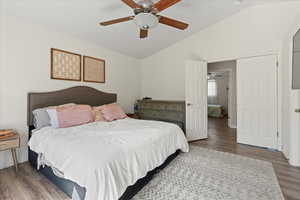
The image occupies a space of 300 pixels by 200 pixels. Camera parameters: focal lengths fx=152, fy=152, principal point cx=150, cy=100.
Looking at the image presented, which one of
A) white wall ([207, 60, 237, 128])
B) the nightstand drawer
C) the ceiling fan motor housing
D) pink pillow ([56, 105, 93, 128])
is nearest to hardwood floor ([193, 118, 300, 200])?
white wall ([207, 60, 237, 128])

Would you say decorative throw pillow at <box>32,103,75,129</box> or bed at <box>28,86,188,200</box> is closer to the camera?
bed at <box>28,86,188,200</box>

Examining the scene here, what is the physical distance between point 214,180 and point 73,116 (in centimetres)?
248

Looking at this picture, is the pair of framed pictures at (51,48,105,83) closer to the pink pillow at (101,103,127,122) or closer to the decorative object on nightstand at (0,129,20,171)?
the pink pillow at (101,103,127,122)

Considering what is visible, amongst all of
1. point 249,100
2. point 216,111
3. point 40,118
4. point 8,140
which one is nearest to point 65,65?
point 40,118

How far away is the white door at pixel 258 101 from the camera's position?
332cm

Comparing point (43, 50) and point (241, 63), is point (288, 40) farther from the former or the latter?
point (43, 50)

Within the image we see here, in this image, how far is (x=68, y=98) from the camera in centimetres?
327

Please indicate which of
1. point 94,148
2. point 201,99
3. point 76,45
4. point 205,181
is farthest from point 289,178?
point 76,45

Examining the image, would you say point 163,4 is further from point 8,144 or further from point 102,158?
point 8,144

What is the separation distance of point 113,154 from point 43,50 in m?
2.69

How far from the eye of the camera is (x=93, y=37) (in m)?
3.54

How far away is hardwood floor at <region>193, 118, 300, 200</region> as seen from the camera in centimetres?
195

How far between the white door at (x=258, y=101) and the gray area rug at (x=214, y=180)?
1003mm

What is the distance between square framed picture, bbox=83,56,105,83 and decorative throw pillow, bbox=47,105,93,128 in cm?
107
